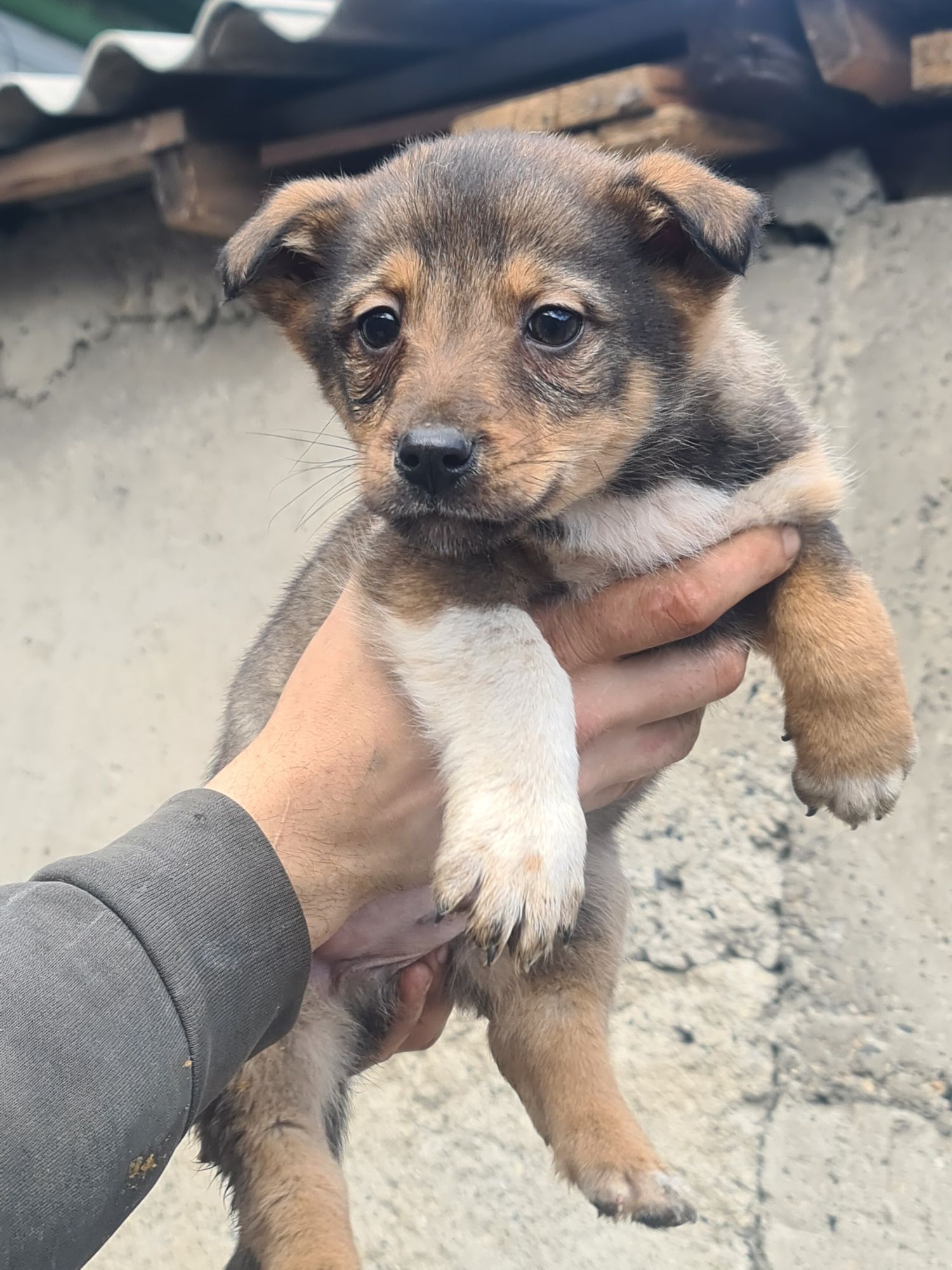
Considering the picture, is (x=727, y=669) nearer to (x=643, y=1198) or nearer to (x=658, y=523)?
(x=658, y=523)

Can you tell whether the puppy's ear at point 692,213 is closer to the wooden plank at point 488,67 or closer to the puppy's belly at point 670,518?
the puppy's belly at point 670,518

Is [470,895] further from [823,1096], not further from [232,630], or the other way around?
[232,630]

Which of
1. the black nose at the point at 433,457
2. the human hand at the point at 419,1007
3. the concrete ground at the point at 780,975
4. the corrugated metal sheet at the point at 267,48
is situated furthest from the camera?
the corrugated metal sheet at the point at 267,48

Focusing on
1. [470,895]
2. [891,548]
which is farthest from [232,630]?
[470,895]

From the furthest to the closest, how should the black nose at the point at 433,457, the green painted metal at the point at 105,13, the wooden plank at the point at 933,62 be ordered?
the green painted metal at the point at 105,13
the wooden plank at the point at 933,62
the black nose at the point at 433,457

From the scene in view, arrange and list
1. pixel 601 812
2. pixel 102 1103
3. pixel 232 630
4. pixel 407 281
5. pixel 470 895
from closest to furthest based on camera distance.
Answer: pixel 102 1103 < pixel 470 895 < pixel 407 281 < pixel 601 812 < pixel 232 630

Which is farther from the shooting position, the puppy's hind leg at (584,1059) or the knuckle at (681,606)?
the puppy's hind leg at (584,1059)

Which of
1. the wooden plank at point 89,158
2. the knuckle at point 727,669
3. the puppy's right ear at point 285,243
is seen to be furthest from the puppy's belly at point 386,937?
the wooden plank at point 89,158
